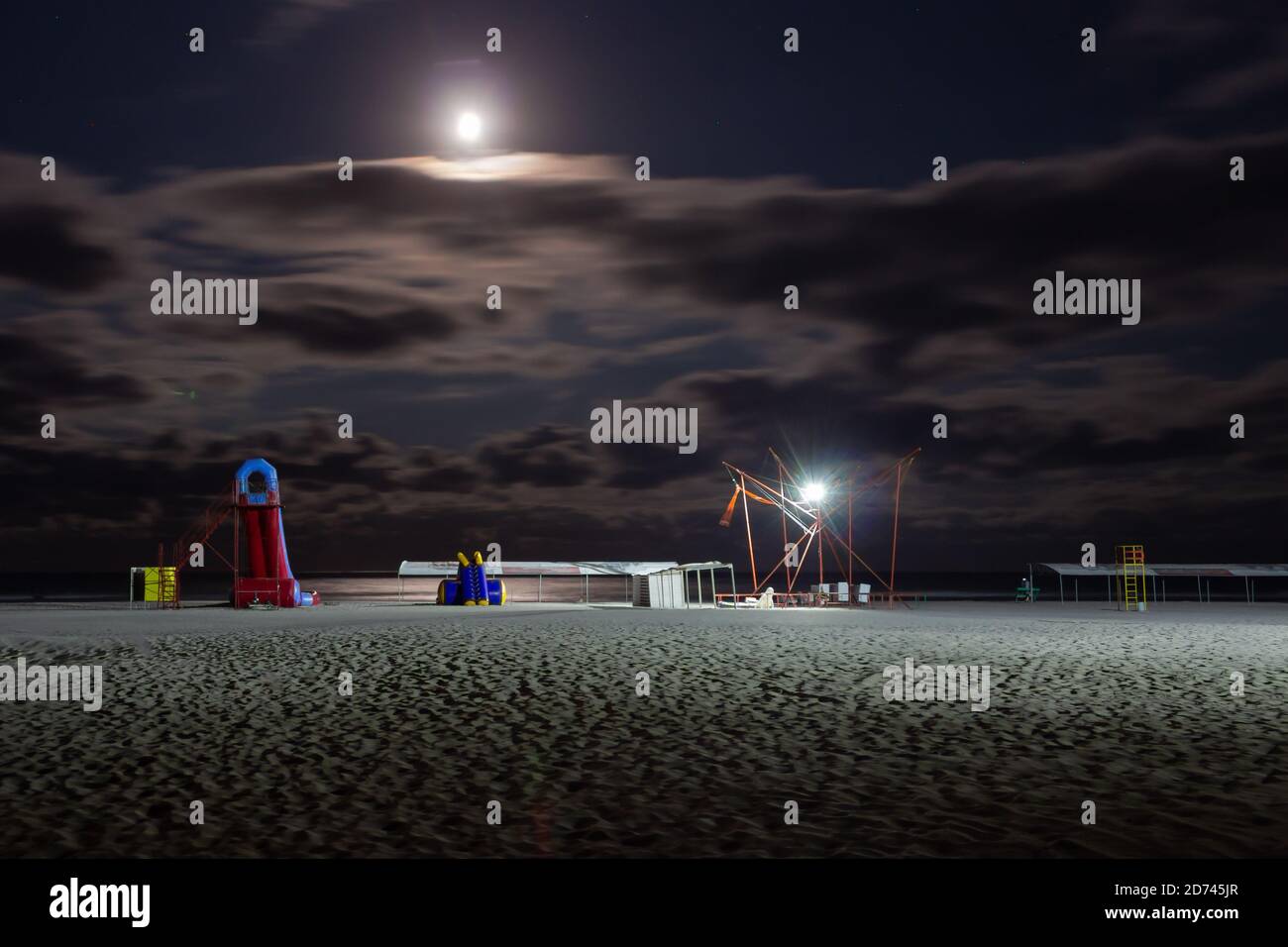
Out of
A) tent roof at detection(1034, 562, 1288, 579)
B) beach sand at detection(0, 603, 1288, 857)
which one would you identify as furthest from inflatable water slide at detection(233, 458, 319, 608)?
tent roof at detection(1034, 562, 1288, 579)

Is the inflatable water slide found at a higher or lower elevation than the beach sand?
higher

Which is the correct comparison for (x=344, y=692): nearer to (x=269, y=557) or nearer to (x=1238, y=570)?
(x=269, y=557)

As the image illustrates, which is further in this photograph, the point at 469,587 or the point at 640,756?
the point at 469,587

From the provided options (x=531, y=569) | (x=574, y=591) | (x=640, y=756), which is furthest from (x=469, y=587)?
(x=574, y=591)

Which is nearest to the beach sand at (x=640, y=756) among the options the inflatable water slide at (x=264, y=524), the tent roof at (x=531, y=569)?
the inflatable water slide at (x=264, y=524)

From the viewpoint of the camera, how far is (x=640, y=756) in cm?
984

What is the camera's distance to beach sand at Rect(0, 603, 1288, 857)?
287 inches

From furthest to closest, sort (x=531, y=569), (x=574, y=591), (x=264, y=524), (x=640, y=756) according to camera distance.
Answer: (x=574, y=591), (x=531, y=569), (x=264, y=524), (x=640, y=756)

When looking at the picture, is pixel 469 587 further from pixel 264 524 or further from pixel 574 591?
pixel 574 591

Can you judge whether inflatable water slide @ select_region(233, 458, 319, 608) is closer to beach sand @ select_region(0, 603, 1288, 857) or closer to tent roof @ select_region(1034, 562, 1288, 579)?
beach sand @ select_region(0, 603, 1288, 857)

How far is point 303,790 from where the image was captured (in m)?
8.62

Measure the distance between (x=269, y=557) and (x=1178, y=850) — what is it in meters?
38.4
